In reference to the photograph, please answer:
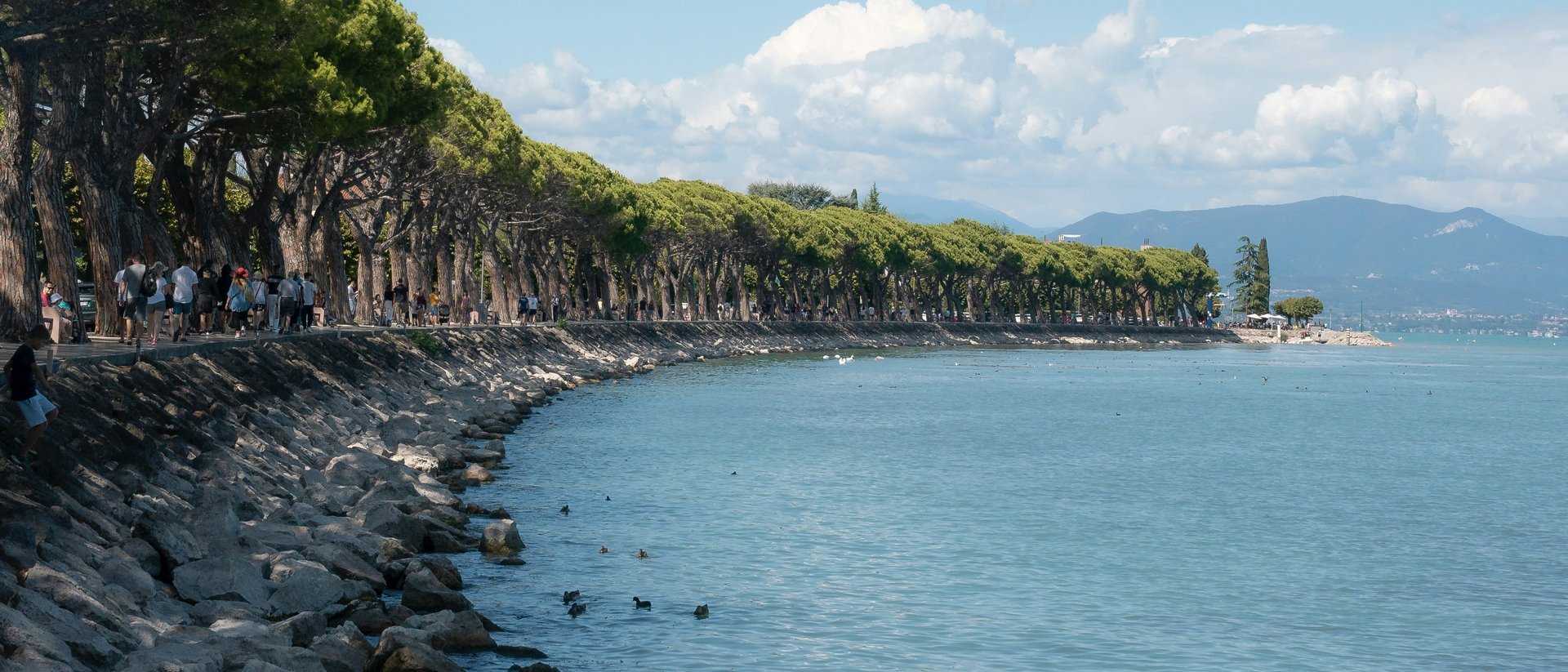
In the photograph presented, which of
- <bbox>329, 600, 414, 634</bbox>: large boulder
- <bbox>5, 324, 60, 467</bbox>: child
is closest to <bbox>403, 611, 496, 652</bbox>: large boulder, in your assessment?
<bbox>329, 600, 414, 634</bbox>: large boulder

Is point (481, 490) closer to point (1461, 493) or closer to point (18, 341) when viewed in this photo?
point (18, 341)

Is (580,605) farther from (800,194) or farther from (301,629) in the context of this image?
(800,194)

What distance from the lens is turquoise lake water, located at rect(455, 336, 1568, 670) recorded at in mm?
17828

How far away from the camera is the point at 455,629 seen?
16219 mm

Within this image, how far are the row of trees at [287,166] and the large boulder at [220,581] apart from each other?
10.7m

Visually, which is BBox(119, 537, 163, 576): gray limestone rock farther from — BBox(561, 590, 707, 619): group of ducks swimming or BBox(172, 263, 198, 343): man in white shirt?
BBox(172, 263, 198, 343): man in white shirt

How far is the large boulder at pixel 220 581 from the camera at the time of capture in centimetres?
1630

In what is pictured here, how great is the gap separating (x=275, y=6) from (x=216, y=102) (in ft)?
20.4

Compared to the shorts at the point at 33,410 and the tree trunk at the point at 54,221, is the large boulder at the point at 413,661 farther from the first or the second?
the tree trunk at the point at 54,221

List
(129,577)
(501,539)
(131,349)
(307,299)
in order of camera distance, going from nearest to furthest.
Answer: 1. (129,577)
2. (501,539)
3. (131,349)
4. (307,299)

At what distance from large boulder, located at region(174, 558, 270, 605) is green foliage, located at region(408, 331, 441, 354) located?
33.7 metres

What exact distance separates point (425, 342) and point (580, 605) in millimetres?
33843

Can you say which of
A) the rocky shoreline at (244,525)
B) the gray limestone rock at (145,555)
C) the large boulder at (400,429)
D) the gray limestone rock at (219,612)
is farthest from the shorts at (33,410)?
the large boulder at (400,429)

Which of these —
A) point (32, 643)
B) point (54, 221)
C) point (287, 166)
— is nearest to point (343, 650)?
point (32, 643)
